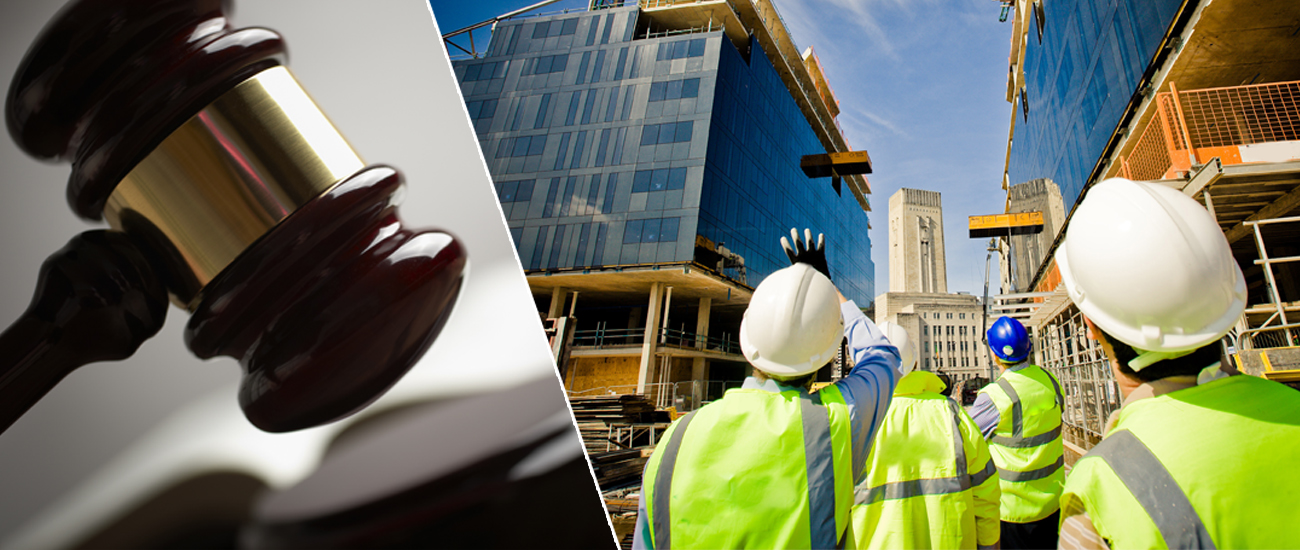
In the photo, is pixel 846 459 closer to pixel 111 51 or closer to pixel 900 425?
pixel 900 425

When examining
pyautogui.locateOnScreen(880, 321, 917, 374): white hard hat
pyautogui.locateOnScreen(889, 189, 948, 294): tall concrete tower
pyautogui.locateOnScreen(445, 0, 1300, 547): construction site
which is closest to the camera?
pyautogui.locateOnScreen(880, 321, 917, 374): white hard hat

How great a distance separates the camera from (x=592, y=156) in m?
20.1

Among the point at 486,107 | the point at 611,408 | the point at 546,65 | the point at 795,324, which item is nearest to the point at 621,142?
the point at 546,65

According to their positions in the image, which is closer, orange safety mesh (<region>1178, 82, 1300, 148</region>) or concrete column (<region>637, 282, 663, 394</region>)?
orange safety mesh (<region>1178, 82, 1300, 148</region>)

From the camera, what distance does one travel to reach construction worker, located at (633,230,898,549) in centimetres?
112

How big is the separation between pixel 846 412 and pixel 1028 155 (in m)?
26.7

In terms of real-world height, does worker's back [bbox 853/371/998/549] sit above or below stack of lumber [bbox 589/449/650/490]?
above

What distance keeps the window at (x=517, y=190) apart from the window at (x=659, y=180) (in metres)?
4.32

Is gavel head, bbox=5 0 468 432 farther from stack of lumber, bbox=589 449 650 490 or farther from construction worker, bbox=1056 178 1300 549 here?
stack of lumber, bbox=589 449 650 490

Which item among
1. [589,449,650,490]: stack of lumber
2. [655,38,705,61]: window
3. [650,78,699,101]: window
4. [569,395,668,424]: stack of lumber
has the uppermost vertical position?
[655,38,705,61]: window

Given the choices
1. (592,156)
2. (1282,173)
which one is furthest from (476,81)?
(1282,173)

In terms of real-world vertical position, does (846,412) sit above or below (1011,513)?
above

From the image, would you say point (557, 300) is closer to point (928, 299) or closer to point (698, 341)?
point (698, 341)

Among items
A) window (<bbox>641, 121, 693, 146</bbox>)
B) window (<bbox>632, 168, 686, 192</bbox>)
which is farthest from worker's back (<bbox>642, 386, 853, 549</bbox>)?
window (<bbox>641, 121, 693, 146</bbox>)
